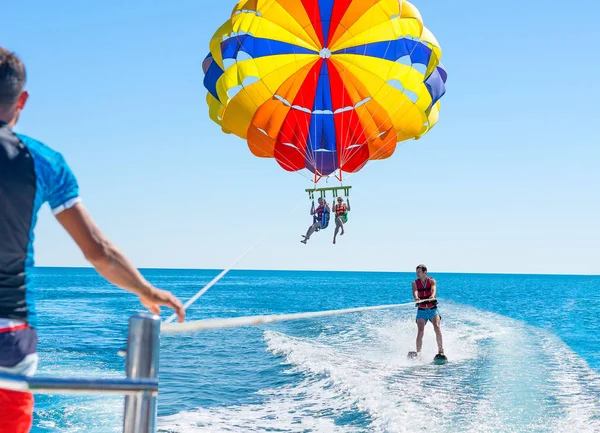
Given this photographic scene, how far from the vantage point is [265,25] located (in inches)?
465

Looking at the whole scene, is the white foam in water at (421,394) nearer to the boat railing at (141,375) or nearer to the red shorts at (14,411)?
the red shorts at (14,411)

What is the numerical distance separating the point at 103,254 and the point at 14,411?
443mm

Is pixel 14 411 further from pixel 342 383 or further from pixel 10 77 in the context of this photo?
pixel 342 383

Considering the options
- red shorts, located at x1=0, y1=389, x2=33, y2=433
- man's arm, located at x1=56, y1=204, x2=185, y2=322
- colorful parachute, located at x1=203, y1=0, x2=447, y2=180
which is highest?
colorful parachute, located at x1=203, y1=0, x2=447, y2=180

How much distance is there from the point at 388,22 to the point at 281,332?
1064cm

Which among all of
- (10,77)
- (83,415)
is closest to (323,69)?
(83,415)

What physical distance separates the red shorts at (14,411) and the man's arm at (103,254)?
1.21 feet

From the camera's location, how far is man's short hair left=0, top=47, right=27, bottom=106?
1655 mm

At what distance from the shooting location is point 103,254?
5.59 feet

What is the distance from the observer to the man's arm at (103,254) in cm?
170

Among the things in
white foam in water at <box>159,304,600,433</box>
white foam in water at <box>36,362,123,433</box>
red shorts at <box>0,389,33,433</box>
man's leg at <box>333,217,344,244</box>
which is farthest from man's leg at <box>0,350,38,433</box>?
man's leg at <box>333,217,344,244</box>

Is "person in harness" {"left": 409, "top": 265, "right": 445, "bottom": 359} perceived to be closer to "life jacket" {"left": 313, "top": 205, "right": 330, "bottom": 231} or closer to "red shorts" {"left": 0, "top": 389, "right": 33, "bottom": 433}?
"life jacket" {"left": 313, "top": 205, "right": 330, "bottom": 231}

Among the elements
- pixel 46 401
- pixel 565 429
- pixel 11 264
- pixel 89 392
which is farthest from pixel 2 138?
pixel 46 401

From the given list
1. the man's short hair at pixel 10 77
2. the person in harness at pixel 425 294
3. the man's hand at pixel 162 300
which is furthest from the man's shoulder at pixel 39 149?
the person in harness at pixel 425 294
